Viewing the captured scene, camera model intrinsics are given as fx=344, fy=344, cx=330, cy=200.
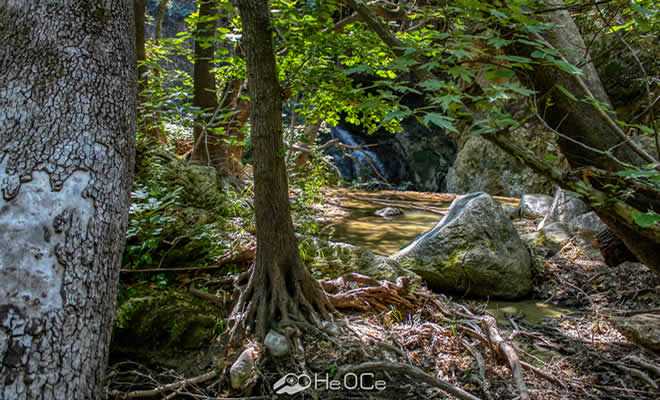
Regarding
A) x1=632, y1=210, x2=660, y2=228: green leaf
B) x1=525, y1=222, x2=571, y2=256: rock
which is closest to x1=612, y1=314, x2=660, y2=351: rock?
x1=632, y1=210, x2=660, y2=228: green leaf

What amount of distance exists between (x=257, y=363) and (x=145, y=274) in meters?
1.43

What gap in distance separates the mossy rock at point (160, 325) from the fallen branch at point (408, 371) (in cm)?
110

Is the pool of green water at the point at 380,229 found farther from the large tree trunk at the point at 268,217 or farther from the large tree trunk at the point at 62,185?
the large tree trunk at the point at 62,185

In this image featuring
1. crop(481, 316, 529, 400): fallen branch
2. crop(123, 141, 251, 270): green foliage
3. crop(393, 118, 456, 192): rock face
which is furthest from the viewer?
crop(393, 118, 456, 192): rock face

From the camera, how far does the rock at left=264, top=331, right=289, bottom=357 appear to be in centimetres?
243

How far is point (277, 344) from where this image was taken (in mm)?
2455

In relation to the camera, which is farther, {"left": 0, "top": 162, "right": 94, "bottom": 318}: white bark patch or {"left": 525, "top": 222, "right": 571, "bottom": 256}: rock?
{"left": 525, "top": 222, "right": 571, "bottom": 256}: rock

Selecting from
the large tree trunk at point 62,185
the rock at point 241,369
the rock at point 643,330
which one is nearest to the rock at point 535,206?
the rock at point 643,330

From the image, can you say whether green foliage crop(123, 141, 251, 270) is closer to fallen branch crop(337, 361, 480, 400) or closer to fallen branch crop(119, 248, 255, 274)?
fallen branch crop(119, 248, 255, 274)

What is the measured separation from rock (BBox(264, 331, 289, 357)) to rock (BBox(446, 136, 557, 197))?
1501 centimetres

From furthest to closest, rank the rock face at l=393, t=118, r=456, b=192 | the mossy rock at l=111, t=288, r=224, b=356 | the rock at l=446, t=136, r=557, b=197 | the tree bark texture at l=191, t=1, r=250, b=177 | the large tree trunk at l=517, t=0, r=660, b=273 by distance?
the rock face at l=393, t=118, r=456, b=192 → the rock at l=446, t=136, r=557, b=197 → the tree bark texture at l=191, t=1, r=250, b=177 → the mossy rock at l=111, t=288, r=224, b=356 → the large tree trunk at l=517, t=0, r=660, b=273

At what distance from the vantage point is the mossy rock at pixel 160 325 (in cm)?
241

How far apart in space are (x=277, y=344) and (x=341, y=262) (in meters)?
1.38

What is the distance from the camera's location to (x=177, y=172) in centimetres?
435
